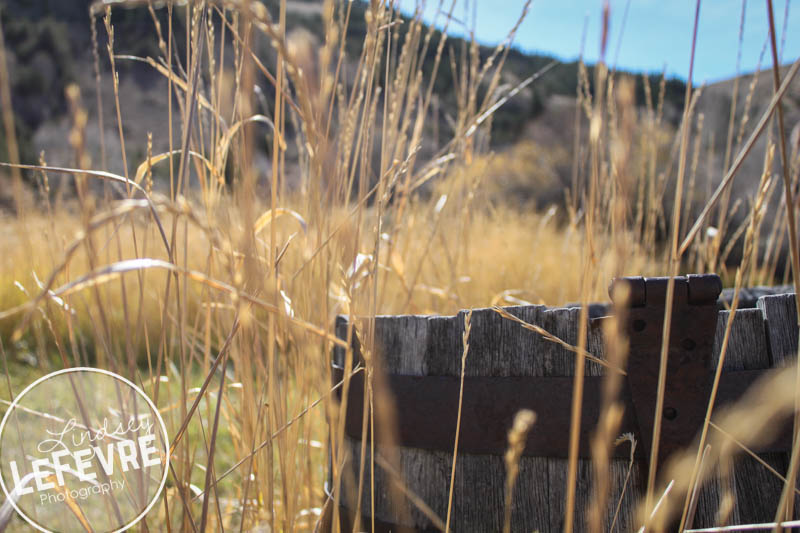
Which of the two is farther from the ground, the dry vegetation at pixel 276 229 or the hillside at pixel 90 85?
the hillside at pixel 90 85

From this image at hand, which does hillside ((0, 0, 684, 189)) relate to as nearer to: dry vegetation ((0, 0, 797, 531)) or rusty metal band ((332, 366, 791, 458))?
dry vegetation ((0, 0, 797, 531))

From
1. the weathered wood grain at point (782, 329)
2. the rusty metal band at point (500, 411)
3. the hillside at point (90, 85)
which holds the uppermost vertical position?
the hillside at point (90, 85)

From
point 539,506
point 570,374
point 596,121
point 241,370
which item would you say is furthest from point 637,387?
point 241,370

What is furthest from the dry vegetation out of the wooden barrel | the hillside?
the hillside

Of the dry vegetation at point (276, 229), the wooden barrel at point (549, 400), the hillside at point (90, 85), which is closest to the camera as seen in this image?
the dry vegetation at point (276, 229)

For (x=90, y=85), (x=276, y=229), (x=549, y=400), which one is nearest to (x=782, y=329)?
(x=549, y=400)

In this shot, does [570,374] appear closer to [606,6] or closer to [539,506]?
[539,506]

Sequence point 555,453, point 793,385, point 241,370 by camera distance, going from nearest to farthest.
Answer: point 793,385 < point 555,453 < point 241,370

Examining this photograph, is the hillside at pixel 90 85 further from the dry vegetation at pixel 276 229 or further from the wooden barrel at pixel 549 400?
the wooden barrel at pixel 549 400

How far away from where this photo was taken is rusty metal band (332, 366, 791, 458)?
66 centimetres

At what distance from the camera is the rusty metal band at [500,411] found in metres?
0.66

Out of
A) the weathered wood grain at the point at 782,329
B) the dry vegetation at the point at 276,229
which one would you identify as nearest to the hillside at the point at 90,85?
the dry vegetation at the point at 276,229

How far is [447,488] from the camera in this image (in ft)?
2.36

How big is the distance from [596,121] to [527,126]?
1640 cm
